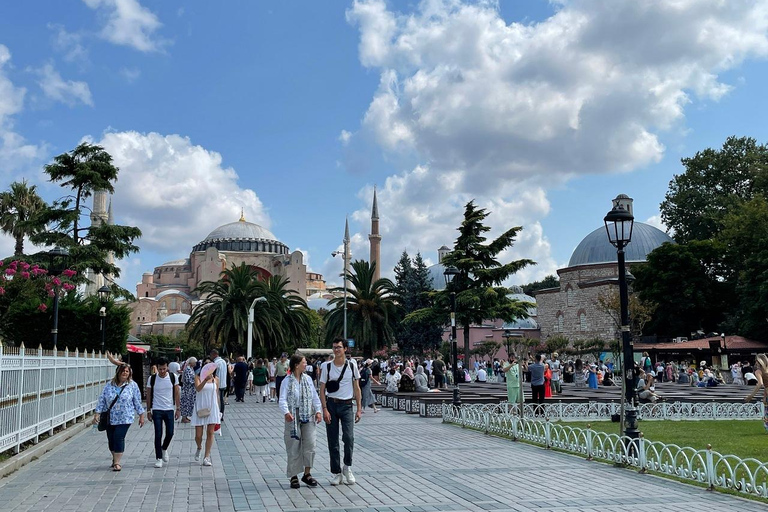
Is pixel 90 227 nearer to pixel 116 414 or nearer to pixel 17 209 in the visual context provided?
pixel 17 209

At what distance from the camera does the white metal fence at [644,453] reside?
729cm

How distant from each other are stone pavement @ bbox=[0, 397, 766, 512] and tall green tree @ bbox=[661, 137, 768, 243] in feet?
151

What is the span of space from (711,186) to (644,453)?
167 feet

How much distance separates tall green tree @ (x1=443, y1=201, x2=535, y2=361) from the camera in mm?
35969

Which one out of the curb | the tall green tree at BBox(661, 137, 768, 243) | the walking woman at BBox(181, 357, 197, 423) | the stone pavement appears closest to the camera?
the stone pavement

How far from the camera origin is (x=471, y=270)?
123ft

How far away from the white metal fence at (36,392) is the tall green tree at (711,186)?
1814 inches

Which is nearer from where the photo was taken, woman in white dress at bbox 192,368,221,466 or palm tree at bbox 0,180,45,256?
woman in white dress at bbox 192,368,221,466

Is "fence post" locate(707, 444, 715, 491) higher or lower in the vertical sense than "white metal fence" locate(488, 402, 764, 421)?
higher

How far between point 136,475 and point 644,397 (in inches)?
515

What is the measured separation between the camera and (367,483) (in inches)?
307

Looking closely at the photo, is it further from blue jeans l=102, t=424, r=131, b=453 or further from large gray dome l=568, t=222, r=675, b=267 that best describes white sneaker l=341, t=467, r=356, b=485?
large gray dome l=568, t=222, r=675, b=267

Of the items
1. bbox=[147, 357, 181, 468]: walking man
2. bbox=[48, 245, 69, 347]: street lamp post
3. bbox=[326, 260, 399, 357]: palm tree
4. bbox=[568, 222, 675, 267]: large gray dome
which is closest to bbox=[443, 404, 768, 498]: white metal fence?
bbox=[147, 357, 181, 468]: walking man

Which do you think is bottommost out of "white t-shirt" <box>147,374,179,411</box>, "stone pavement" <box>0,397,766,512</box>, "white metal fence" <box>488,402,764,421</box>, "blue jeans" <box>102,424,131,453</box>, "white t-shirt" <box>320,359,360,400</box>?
"white metal fence" <box>488,402,764,421</box>
